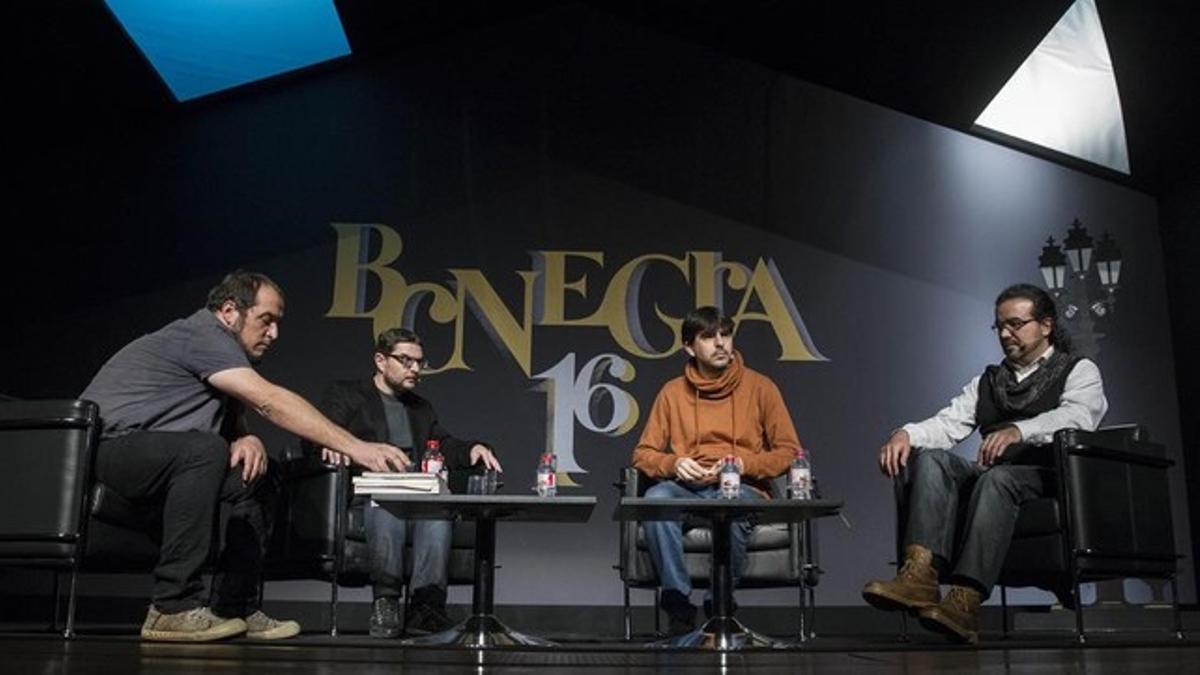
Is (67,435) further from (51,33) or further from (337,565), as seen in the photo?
(51,33)

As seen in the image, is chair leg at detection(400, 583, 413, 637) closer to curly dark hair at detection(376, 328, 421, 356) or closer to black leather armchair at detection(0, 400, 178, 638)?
curly dark hair at detection(376, 328, 421, 356)

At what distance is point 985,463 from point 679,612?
1004mm

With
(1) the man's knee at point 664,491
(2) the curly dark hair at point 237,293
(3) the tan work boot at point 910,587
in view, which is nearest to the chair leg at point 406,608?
(1) the man's knee at point 664,491

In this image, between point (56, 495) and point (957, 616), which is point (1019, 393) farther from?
point (56, 495)

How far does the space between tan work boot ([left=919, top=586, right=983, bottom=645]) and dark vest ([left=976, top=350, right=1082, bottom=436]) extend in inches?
27.2

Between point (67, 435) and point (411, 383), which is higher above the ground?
point (411, 383)

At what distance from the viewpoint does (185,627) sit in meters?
2.81

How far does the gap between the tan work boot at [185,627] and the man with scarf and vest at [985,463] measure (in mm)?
1658

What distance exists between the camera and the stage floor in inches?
77.3

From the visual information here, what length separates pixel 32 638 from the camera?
2814 millimetres

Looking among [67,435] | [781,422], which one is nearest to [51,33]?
[67,435]

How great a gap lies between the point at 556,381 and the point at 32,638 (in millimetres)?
2710

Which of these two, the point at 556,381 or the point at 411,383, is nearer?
the point at 411,383

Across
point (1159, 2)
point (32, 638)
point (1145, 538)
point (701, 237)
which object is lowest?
point (32, 638)
